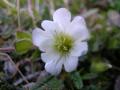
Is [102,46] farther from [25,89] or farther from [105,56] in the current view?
[25,89]

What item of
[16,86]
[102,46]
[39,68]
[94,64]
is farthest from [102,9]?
[16,86]

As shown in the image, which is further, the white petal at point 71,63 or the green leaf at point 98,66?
the green leaf at point 98,66

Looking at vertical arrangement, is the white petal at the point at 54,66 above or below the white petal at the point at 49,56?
below

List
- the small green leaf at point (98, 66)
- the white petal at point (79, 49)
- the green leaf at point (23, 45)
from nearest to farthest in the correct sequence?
1. the white petal at point (79, 49)
2. the green leaf at point (23, 45)
3. the small green leaf at point (98, 66)

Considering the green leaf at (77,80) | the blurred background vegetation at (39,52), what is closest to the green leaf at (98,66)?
the blurred background vegetation at (39,52)

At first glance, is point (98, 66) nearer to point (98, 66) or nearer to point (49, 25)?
point (98, 66)

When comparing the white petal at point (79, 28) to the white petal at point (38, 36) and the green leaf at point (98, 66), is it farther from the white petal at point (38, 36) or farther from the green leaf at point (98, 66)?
the green leaf at point (98, 66)
